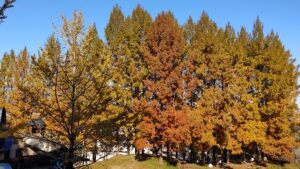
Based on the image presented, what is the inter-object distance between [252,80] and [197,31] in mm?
7998

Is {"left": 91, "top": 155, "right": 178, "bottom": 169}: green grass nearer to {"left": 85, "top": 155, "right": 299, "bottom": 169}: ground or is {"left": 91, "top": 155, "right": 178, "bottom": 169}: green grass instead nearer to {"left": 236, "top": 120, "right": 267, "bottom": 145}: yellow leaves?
{"left": 85, "top": 155, "right": 299, "bottom": 169}: ground

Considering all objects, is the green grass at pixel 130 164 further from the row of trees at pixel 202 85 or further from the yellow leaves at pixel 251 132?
the yellow leaves at pixel 251 132

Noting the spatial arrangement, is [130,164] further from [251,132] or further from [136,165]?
[251,132]

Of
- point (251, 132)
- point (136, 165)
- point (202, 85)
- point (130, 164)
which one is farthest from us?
point (202, 85)

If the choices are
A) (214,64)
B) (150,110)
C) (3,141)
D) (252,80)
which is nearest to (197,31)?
(214,64)

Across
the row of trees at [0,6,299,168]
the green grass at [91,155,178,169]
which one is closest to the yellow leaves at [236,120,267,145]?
the row of trees at [0,6,299,168]

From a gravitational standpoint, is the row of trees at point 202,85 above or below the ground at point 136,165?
above

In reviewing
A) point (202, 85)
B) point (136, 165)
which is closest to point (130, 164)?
point (136, 165)

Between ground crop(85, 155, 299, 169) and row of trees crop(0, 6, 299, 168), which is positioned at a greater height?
row of trees crop(0, 6, 299, 168)

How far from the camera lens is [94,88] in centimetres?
1146

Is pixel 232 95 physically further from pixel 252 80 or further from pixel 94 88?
pixel 94 88

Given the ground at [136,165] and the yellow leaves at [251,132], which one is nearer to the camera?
the ground at [136,165]

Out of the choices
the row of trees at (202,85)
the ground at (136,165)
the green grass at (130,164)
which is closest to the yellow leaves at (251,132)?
the row of trees at (202,85)

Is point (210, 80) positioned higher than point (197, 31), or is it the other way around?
point (197, 31)
